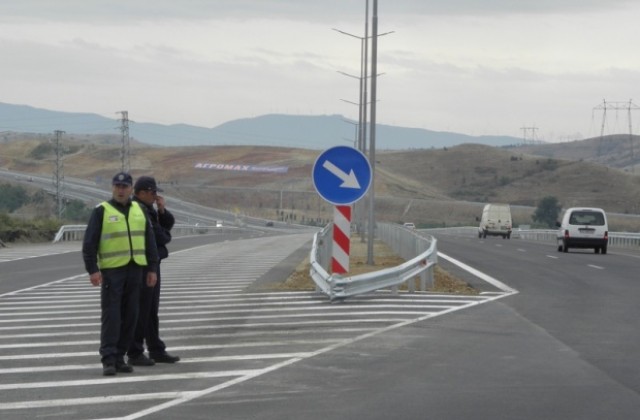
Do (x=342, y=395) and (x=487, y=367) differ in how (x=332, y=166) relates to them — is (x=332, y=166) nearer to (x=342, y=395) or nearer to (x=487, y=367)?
(x=487, y=367)

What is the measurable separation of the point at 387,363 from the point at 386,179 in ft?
498

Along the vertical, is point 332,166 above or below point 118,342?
above

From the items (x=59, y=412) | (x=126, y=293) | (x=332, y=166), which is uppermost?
(x=332, y=166)

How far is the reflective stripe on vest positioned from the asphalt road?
3.58ft

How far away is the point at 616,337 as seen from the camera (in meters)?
16.0

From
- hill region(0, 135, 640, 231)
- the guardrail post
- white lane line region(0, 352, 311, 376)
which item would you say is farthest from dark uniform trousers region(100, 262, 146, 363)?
hill region(0, 135, 640, 231)

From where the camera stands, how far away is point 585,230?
152ft

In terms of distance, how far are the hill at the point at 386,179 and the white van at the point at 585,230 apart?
77297 mm

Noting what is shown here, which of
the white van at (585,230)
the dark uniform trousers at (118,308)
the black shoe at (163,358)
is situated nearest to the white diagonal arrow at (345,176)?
the black shoe at (163,358)

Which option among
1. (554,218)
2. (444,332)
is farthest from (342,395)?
(554,218)

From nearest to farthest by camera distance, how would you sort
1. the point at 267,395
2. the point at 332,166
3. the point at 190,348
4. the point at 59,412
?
the point at 59,412, the point at 267,395, the point at 190,348, the point at 332,166

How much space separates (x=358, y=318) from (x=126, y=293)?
5722 mm

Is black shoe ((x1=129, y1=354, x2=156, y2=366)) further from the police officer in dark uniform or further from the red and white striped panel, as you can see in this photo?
the red and white striped panel

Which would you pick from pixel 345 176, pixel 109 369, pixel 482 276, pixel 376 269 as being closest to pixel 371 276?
pixel 345 176
